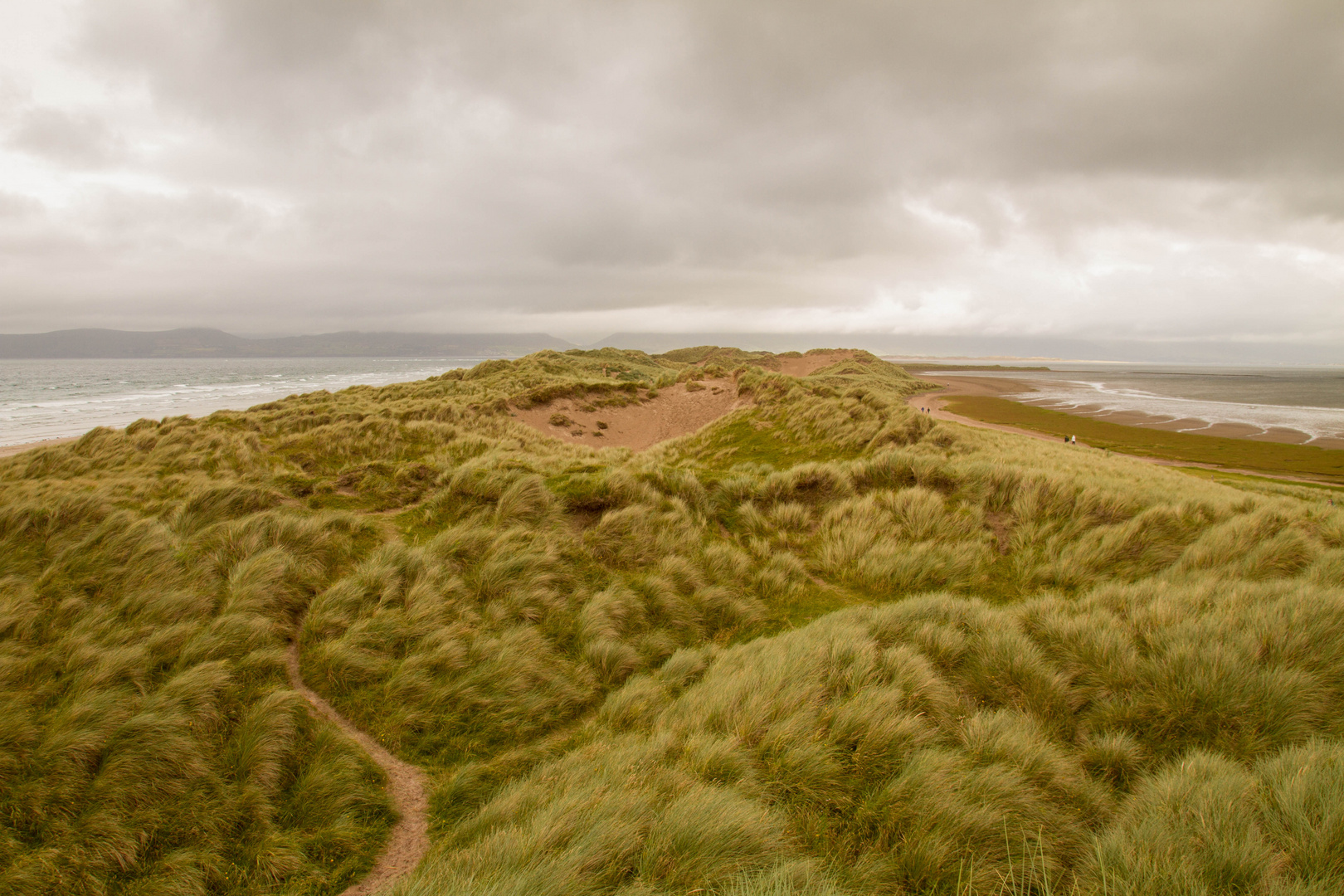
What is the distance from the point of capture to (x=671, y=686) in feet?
14.3

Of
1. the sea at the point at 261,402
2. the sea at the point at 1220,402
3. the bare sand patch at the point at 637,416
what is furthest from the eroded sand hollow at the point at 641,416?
the sea at the point at 1220,402

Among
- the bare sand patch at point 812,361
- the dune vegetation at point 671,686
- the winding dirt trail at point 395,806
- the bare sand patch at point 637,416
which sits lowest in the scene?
the winding dirt trail at point 395,806

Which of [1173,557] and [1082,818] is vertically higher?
[1173,557]

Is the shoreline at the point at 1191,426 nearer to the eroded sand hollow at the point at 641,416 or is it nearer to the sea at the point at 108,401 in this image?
the eroded sand hollow at the point at 641,416

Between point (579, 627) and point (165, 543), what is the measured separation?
4219 millimetres

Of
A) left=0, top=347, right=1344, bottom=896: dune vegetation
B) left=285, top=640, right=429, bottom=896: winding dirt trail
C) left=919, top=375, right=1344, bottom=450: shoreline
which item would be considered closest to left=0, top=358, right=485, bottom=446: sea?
left=0, top=347, right=1344, bottom=896: dune vegetation

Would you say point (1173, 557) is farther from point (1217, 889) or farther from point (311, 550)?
point (311, 550)

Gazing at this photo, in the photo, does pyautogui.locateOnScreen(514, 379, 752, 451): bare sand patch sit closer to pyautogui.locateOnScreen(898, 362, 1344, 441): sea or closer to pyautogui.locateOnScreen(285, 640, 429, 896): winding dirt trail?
pyautogui.locateOnScreen(285, 640, 429, 896): winding dirt trail

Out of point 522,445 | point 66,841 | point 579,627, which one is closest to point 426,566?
point 579,627

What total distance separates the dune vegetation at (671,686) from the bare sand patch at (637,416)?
13739mm

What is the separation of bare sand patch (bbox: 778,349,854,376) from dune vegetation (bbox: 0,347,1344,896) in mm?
71605

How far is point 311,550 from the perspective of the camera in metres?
5.46

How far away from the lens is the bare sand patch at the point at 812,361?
79.0 meters

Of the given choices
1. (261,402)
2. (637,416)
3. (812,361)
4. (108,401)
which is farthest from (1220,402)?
(108,401)
